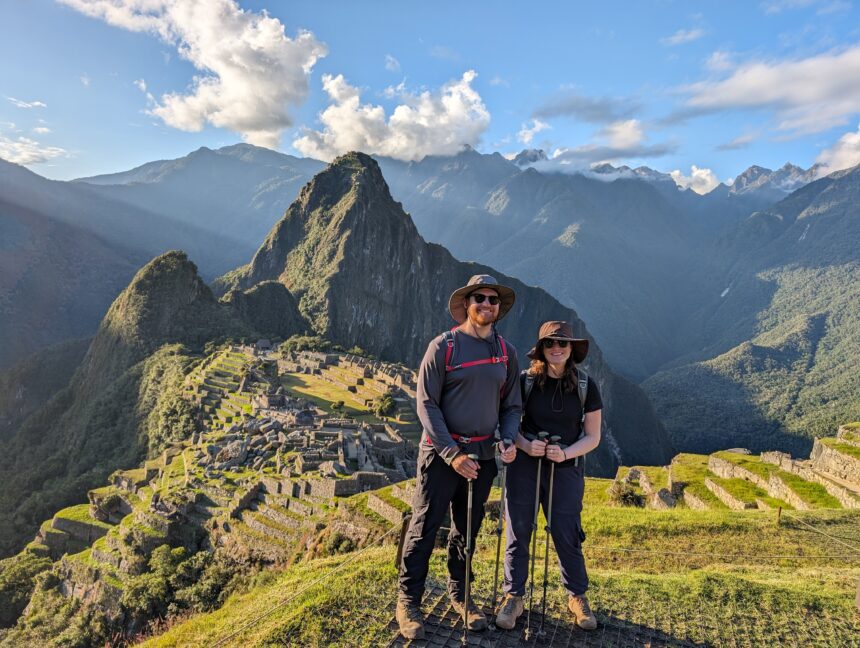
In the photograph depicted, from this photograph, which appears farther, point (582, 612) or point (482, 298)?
point (582, 612)

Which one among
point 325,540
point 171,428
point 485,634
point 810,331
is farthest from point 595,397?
point 810,331

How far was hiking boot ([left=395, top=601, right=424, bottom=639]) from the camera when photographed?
513 centimetres

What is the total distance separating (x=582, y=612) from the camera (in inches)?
215

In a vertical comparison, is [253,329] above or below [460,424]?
below

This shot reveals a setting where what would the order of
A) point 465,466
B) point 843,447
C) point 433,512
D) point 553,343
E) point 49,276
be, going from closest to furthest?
1. point 465,466
2. point 433,512
3. point 553,343
4. point 843,447
5. point 49,276

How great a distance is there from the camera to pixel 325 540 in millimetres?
13633

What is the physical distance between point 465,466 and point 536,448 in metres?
0.90

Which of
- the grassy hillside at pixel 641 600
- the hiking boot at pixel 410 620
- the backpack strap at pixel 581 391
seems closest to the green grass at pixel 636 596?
the grassy hillside at pixel 641 600

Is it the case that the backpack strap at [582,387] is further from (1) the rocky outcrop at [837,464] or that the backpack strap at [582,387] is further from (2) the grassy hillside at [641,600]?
(1) the rocky outcrop at [837,464]

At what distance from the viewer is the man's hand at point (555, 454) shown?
5.18m

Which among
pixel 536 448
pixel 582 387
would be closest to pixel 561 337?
pixel 582 387

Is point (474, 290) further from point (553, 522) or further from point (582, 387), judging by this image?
point (553, 522)

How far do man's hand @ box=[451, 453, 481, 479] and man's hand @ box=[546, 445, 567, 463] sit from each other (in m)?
0.88

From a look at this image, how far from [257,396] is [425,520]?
3857cm
